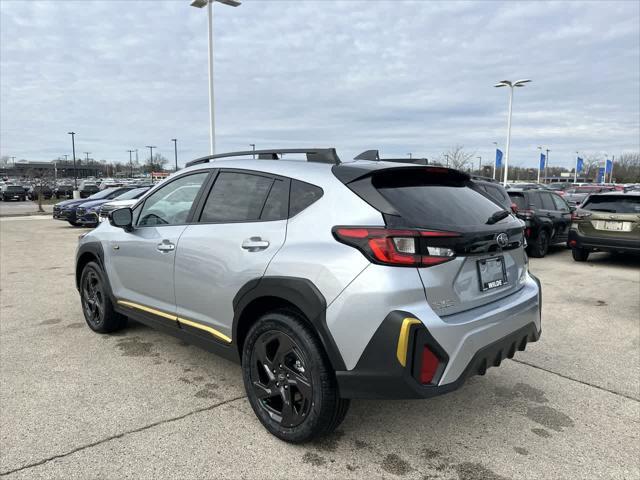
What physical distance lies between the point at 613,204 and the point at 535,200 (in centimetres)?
192

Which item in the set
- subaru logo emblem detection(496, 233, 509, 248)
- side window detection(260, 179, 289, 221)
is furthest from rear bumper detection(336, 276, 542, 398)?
side window detection(260, 179, 289, 221)

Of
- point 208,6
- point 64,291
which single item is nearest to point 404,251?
point 64,291

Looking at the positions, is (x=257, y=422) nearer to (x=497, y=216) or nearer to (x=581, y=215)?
(x=497, y=216)

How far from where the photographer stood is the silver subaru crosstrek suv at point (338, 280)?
8.09 ft

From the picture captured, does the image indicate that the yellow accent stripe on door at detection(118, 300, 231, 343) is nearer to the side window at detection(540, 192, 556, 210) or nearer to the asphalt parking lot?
the asphalt parking lot

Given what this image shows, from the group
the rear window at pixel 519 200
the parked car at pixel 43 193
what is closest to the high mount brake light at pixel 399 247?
the rear window at pixel 519 200

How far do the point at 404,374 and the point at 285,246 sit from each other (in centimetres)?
98

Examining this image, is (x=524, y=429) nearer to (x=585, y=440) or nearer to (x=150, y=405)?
(x=585, y=440)

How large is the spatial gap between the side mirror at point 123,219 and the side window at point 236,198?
3.25ft

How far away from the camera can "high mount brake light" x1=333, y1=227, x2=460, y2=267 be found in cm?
247

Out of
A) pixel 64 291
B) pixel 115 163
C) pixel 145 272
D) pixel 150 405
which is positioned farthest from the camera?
pixel 115 163

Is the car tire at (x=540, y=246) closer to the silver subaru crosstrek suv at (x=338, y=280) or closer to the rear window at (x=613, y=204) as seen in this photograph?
the rear window at (x=613, y=204)

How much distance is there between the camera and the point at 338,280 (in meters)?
2.54

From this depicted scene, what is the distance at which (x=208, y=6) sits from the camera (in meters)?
14.9
